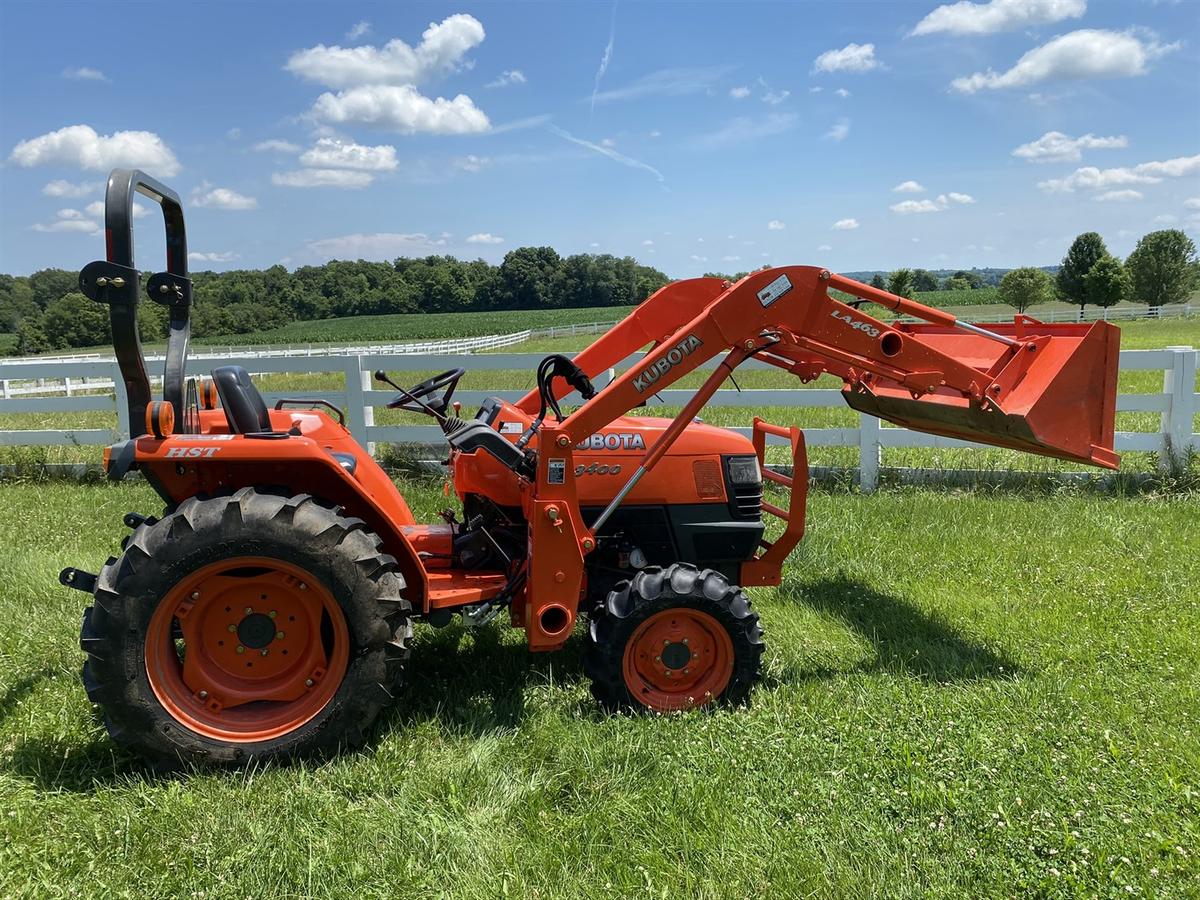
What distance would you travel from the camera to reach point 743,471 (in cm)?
379

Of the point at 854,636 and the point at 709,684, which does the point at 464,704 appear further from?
the point at 854,636

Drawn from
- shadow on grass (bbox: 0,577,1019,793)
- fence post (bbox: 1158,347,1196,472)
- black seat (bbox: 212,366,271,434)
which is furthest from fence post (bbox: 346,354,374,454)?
fence post (bbox: 1158,347,1196,472)

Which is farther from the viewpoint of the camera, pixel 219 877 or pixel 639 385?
pixel 639 385

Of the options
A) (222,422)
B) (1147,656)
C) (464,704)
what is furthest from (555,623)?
(1147,656)

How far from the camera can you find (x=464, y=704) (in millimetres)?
3492

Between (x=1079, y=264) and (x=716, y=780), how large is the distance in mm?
65725

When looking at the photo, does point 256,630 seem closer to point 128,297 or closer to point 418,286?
point 128,297

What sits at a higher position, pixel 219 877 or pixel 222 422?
pixel 222 422

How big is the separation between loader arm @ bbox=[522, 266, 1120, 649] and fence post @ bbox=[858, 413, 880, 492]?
2886 mm

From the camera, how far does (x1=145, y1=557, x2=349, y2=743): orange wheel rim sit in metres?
3.00

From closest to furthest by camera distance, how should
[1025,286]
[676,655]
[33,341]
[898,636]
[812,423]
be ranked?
[676,655]
[898,636]
[812,423]
[33,341]
[1025,286]

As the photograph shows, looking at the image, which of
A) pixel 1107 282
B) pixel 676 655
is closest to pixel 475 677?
pixel 676 655

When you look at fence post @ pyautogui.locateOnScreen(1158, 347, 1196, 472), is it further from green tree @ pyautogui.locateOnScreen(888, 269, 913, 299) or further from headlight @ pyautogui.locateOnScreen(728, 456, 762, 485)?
green tree @ pyautogui.locateOnScreen(888, 269, 913, 299)

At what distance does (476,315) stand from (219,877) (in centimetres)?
7440
